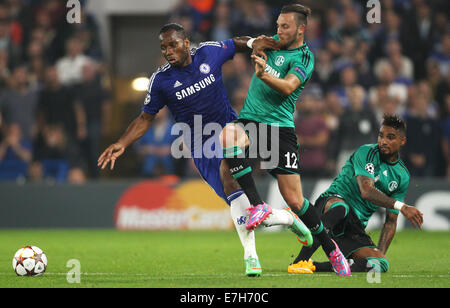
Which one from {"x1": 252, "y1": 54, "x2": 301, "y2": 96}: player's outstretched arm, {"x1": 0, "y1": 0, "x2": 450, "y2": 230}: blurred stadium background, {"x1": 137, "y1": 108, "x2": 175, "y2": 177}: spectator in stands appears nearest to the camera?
{"x1": 252, "y1": 54, "x2": 301, "y2": 96}: player's outstretched arm

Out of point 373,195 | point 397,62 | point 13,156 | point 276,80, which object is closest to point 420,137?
point 397,62

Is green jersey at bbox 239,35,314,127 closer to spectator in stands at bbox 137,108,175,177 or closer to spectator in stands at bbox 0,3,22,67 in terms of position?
spectator in stands at bbox 137,108,175,177

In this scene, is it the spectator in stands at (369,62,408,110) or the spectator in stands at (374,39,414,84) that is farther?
the spectator in stands at (374,39,414,84)

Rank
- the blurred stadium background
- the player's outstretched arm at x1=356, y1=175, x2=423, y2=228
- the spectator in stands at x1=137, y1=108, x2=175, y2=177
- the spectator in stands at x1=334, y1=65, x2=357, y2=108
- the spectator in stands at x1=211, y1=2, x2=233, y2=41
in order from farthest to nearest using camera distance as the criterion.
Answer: the spectator in stands at x1=211, y1=2, x2=233, y2=41 → the spectator in stands at x1=137, y1=108, x2=175, y2=177 → the spectator in stands at x1=334, y1=65, x2=357, y2=108 → the blurred stadium background → the player's outstretched arm at x1=356, y1=175, x2=423, y2=228

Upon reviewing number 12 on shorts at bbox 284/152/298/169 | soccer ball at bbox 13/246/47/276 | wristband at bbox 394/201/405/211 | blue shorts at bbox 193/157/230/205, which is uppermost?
number 12 on shorts at bbox 284/152/298/169

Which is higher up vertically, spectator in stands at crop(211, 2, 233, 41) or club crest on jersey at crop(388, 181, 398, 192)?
spectator in stands at crop(211, 2, 233, 41)

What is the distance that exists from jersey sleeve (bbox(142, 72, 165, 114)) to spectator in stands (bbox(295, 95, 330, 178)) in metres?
6.50

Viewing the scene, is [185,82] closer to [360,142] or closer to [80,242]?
[80,242]

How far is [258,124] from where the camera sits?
7438 millimetres

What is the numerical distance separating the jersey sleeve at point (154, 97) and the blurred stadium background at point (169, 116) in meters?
6.32

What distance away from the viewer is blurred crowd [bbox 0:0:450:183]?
14570 mm

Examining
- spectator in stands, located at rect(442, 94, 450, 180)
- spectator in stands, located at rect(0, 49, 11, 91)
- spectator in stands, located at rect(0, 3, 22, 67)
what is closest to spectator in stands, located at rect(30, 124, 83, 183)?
spectator in stands, located at rect(0, 49, 11, 91)

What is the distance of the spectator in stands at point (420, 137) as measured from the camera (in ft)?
47.8

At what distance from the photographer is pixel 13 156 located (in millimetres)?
15656
